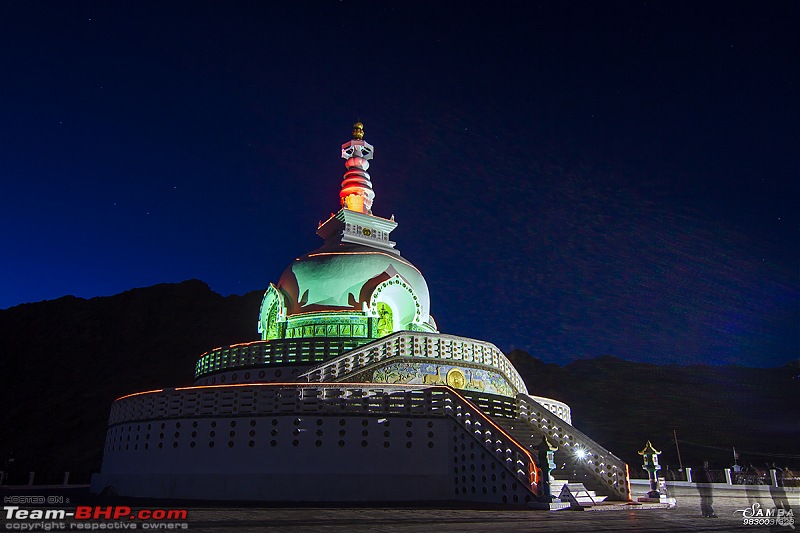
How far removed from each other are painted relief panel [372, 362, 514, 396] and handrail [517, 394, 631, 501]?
2.16m

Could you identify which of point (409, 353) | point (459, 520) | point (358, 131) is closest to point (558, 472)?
point (459, 520)

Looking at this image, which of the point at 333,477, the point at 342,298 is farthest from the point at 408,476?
the point at 342,298

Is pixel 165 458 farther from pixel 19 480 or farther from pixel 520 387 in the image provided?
pixel 19 480

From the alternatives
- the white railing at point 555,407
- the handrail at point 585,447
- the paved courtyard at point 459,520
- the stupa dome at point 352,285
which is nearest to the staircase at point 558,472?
the handrail at point 585,447

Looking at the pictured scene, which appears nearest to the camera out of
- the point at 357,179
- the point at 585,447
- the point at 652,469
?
the point at 585,447

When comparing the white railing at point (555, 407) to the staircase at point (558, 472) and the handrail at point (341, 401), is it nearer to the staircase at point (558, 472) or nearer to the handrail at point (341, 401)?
the staircase at point (558, 472)

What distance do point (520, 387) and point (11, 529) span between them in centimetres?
1921

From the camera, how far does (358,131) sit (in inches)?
1558

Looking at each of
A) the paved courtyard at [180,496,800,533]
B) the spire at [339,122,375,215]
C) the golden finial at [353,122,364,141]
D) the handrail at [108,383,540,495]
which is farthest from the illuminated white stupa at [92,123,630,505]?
the golden finial at [353,122,364,141]

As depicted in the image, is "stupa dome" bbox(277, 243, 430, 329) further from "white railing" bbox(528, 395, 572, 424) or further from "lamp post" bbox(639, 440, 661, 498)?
"lamp post" bbox(639, 440, 661, 498)

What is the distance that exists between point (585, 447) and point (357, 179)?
24040 millimetres

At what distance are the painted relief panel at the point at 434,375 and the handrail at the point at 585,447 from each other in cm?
216

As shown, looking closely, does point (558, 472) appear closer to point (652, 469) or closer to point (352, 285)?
point (652, 469)

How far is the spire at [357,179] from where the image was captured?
123ft
